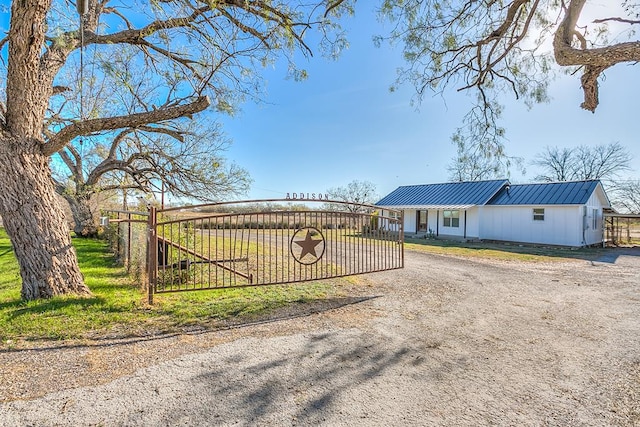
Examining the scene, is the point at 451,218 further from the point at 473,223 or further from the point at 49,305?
the point at 49,305

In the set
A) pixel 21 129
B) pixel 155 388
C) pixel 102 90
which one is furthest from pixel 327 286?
pixel 102 90

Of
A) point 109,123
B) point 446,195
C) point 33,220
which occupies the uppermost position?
point 446,195

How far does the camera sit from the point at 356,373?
111 inches

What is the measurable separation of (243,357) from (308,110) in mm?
14892

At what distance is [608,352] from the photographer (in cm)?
335

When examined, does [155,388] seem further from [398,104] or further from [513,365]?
[398,104]

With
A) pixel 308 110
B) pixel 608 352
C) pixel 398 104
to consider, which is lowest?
pixel 608 352

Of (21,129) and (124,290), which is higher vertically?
(21,129)

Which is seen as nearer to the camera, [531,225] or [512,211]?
[531,225]

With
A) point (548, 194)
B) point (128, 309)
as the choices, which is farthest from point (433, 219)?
point (128, 309)

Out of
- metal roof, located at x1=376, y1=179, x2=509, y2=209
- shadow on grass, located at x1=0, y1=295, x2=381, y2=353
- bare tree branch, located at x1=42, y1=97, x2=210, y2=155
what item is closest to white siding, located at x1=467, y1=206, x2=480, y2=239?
metal roof, located at x1=376, y1=179, x2=509, y2=209

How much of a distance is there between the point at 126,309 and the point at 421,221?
20.7 m

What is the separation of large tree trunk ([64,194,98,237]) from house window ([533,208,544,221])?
869 inches

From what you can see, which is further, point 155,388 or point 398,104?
point 398,104
